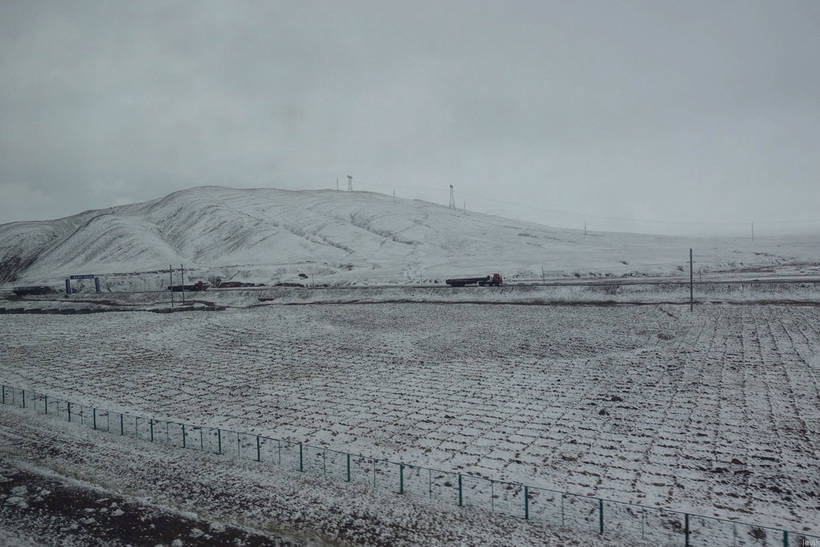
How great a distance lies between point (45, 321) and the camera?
52125mm

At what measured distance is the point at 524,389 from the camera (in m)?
23.4

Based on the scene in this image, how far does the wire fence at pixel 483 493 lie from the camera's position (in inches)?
446

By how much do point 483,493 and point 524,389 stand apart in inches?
401

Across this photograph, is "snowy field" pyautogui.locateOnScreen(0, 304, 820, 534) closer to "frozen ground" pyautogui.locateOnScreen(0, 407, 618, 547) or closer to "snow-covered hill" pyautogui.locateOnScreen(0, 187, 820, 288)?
"frozen ground" pyautogui.locateOnScreen(0, 407, 618, 547)

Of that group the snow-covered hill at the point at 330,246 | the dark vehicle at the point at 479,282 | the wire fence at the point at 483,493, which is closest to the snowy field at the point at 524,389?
the wire fence at the point at 483,493

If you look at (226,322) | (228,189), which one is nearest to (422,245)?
(226,322)

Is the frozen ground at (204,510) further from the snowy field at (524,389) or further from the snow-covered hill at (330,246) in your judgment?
the snow-covered hill at (330,246)

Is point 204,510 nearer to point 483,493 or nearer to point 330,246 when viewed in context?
point 483,493

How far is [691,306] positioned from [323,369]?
32392 millimetres

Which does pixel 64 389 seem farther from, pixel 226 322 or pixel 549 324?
pixel 549 324

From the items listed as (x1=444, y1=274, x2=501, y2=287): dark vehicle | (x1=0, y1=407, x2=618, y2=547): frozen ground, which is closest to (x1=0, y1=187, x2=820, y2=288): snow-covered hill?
(x1=444, y1=274, x2=501, y2=287): dark vehicle

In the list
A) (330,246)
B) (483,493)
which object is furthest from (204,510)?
(330,246)

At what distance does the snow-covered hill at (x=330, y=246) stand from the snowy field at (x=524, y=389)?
42.8m

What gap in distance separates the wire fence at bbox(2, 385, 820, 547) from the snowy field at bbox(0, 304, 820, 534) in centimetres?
63
